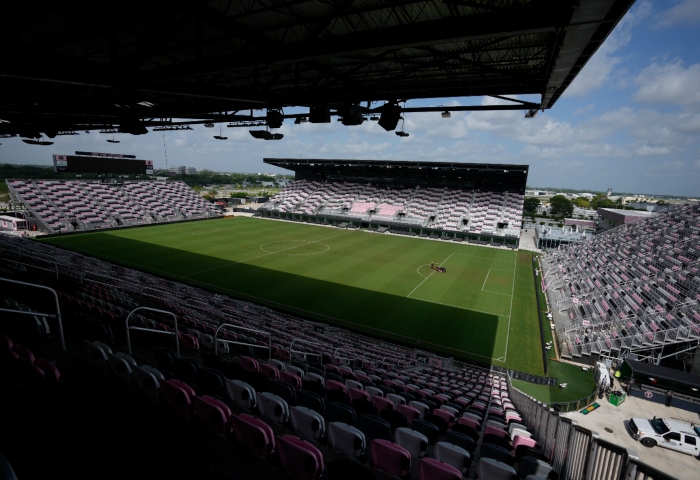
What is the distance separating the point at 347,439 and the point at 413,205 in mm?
52727

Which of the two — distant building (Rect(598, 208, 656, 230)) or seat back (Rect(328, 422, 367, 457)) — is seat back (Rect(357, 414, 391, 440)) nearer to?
seat back (Rect(328, 422, 367, 457))

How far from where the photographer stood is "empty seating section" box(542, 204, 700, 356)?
18.2m

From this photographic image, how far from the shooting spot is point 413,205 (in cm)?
5528

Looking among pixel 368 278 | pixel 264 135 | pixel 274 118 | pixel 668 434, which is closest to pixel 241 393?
pixel 274 118

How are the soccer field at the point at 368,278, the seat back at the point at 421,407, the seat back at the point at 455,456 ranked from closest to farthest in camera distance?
the seat back at the point at 455,456
the seat back at the point at 421,407
the soccer field at the point at 368,278

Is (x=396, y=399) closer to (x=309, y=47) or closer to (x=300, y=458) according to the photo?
(x=300, y=458)

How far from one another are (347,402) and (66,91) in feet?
36.7

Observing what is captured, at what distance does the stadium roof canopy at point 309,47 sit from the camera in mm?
4785

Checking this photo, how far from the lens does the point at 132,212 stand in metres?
48.1

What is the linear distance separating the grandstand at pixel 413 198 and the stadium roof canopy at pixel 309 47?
38.9 meters

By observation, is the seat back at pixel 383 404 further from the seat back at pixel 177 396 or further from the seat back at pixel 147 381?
the seat back at pixel 147 381

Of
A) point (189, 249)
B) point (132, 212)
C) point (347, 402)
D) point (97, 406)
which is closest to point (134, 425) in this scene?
point (97, 406)

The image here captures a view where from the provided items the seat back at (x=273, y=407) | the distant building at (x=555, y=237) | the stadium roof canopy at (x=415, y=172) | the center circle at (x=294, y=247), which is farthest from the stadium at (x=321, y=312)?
the stadium roof canopy at (x=415, y=172)

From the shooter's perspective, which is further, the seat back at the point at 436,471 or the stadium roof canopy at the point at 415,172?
the stadium roof canopy at the point at 415,172
